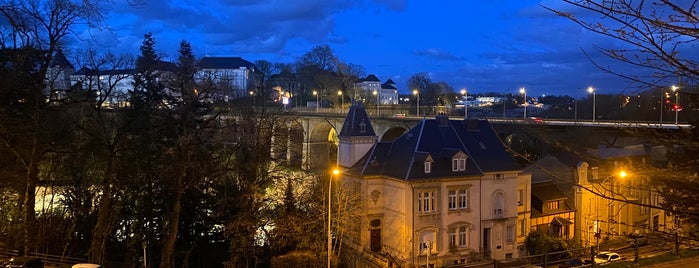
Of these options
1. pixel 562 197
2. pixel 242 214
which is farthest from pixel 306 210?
pixel 562 197

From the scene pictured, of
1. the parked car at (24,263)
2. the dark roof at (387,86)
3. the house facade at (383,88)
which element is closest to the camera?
the parked car at (24,263)

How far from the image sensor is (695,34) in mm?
3943

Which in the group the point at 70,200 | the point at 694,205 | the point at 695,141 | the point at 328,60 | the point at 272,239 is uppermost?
the point at 328,60

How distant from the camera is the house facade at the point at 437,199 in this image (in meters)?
26.4

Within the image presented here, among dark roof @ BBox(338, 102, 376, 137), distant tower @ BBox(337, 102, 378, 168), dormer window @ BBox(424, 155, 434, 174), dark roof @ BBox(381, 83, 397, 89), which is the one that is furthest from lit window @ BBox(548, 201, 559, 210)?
dark roof @ BBox(381, 83, 397, 89)

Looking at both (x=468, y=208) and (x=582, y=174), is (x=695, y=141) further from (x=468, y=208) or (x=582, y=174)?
(x=582, y=174)

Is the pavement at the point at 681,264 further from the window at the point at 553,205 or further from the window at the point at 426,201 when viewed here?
the window at the point at 553,205

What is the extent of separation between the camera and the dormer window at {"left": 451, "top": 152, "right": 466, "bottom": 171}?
27250mm

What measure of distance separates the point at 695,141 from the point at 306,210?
21.3m

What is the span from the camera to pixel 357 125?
31594mm

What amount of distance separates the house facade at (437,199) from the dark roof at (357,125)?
1.34 m

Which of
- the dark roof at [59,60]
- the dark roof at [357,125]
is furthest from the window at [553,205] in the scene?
the dark roof at [59,60]

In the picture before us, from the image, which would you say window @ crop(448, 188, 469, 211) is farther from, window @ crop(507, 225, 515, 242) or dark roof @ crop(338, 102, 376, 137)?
dark roof @ crop(338, 102, 376, 137)

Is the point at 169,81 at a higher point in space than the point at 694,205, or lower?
higher
